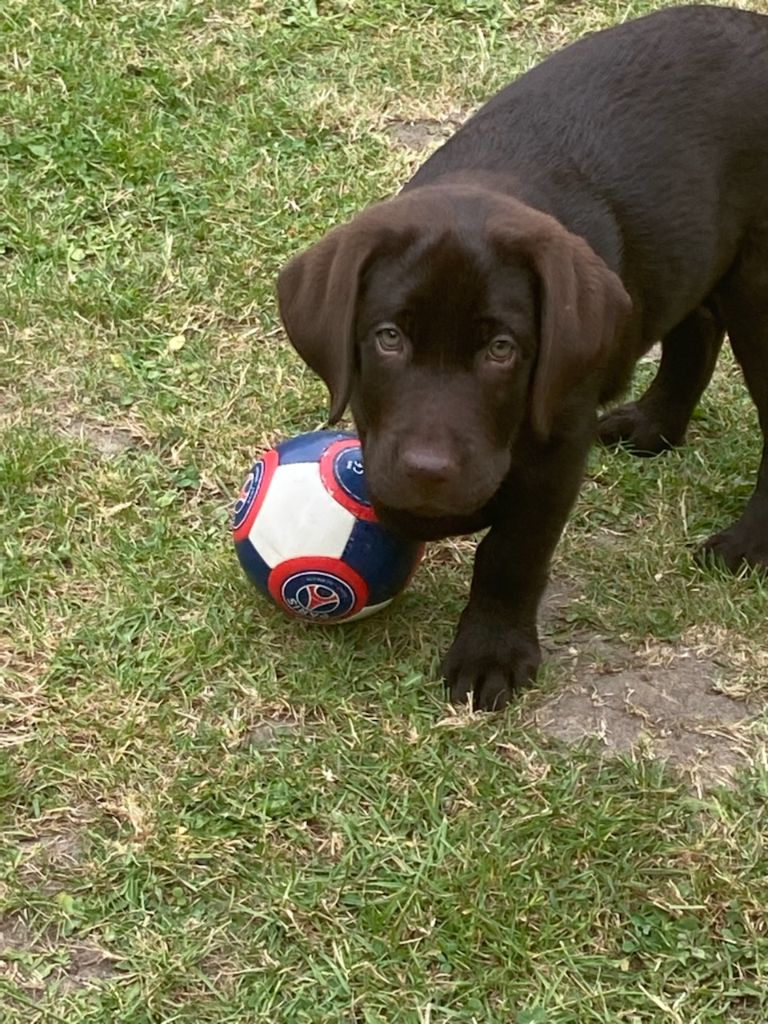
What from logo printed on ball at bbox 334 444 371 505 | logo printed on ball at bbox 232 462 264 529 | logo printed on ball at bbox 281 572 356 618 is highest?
logo printed on ball at bbox 334 444 371 505

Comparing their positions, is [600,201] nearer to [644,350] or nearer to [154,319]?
[644,350]

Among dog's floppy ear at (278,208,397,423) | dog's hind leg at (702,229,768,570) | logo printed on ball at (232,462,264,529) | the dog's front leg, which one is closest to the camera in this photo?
dog's floppy ear at (278,208,397,423)

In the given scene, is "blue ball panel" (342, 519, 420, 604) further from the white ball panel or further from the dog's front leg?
the dog's front leg

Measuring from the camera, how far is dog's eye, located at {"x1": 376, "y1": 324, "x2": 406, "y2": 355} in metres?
2.95

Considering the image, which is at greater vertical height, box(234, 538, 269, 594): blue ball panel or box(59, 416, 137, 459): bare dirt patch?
box(234, 538, 269, 594): blue ball panel

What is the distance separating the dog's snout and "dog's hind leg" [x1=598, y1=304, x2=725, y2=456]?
1.43 m

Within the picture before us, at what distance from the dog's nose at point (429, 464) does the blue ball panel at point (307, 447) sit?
0.68m

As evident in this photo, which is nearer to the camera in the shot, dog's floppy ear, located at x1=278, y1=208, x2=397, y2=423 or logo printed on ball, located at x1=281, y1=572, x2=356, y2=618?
dog's floppy ear, located at x1=278, y1=208, x2=397, y2=423

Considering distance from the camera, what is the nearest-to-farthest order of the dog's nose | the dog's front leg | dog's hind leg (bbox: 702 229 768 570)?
the dog's nose → the dog's front leg → dog's hind leg (bbox: 702 229 768 570)

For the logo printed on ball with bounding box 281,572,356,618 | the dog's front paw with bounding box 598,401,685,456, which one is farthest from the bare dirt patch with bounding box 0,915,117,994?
the dog's front paw with bounding box 598,401,685,456

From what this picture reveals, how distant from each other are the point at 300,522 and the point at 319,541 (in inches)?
2.4

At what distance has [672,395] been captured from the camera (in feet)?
13.8

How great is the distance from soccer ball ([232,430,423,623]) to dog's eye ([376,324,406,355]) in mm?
534

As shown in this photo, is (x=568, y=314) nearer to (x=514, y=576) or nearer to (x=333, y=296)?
(x=333, y=296)
